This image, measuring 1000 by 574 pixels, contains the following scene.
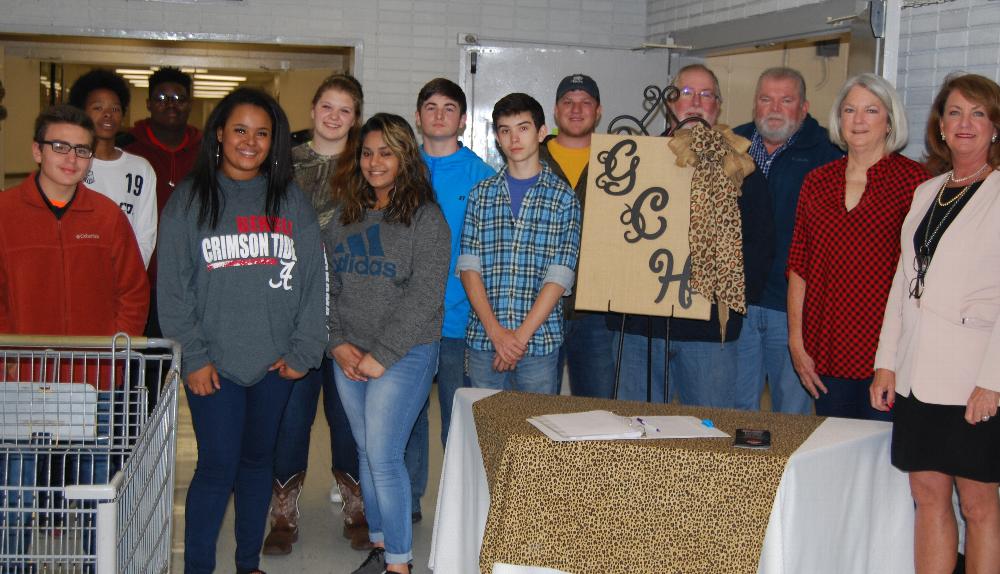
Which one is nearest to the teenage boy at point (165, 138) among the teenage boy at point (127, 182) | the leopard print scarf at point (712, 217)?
the teenage boy at point (127, 182)

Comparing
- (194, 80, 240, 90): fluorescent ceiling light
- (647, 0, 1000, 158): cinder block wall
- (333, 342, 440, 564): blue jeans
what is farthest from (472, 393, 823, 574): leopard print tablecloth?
(194, 80, 240, 90): fluorescent ceiling light

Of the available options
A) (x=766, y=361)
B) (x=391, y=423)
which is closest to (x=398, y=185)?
(x=391, y=423)

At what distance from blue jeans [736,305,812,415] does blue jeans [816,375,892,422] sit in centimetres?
36

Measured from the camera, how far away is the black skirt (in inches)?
109

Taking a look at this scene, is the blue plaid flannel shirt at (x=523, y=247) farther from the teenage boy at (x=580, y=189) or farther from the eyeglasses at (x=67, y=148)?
the eyeglasses at (x=67, y=148)

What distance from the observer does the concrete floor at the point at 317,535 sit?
379 cm

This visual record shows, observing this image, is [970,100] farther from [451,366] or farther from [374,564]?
[374,564]

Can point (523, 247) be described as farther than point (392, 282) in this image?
Yes

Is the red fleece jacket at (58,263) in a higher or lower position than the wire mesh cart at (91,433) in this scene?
higher

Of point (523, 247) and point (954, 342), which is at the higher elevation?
point (523, 247)

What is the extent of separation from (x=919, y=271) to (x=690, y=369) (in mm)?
1015

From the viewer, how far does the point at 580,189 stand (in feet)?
12.8

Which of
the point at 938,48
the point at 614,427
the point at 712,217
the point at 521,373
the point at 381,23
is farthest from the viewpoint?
the point at 381,23

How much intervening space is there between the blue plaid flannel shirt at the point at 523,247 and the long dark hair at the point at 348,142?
1.53 feet
